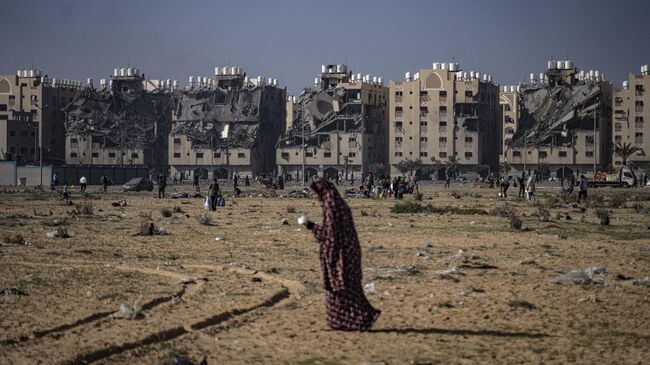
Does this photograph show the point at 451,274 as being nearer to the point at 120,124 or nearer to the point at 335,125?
the point at 335,125

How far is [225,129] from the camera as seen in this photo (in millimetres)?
138625

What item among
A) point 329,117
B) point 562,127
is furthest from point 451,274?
A: point 329,117

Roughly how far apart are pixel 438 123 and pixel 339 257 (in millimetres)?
116896

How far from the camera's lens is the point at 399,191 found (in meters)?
52.3

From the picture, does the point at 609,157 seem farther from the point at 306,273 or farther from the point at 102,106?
the point at 306,273

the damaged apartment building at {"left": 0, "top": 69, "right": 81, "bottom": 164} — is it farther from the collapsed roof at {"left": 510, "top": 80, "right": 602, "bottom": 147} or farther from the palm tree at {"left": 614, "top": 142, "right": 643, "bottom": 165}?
the palm tree at {"left": 614, "top": 142, "right": 643, "bottom": 165}

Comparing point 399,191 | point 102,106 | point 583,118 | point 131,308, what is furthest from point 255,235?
point 102,106

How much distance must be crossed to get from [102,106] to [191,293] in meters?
134

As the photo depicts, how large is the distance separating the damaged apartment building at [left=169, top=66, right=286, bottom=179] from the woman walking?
398ft

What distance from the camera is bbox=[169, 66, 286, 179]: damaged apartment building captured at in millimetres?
134375

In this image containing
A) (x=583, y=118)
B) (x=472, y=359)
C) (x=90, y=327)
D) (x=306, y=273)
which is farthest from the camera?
(x=583, y=118)

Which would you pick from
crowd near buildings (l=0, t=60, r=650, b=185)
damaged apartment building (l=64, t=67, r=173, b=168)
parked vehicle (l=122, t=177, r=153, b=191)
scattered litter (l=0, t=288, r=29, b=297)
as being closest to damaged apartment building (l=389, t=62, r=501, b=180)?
crowd near buildings (l=0, t=60, r=650, b=185)

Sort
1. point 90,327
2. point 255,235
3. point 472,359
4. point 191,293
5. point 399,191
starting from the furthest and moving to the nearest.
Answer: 1. point 399,191
2. point 255,235
3. point 191,293
4. point 90,327
5. point 472,359

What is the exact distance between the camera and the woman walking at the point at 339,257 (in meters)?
11.3
